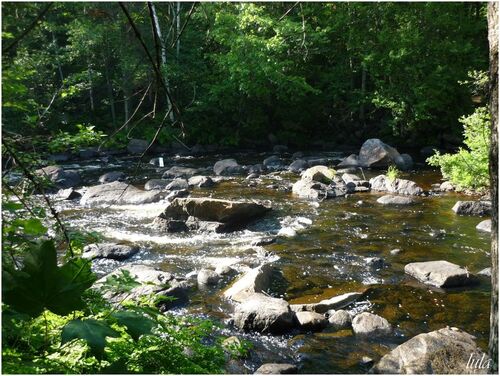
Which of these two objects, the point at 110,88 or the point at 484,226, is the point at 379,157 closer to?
the point at 484,226

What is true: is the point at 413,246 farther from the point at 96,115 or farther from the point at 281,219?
the point at 96,115

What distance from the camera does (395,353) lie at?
17.0 feet

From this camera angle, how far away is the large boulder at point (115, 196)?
12852 millimetres

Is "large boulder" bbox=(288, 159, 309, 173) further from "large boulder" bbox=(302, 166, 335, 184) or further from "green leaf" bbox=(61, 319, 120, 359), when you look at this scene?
"green leaf" bbox=(61, 319, 120, 359)

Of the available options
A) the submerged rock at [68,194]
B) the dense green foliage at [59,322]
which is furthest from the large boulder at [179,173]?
the dense green foliage at [59,322]

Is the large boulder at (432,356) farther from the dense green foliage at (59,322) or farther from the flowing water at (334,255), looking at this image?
the dense green foliage at (59,322)

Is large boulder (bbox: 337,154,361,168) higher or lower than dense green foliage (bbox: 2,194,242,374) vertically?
lower

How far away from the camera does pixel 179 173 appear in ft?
54.1

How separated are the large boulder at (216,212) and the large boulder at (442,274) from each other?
4082 mm

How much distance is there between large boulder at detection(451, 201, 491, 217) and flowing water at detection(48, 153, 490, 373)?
0.95 feet

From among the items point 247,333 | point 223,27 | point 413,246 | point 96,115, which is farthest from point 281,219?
point 96,115

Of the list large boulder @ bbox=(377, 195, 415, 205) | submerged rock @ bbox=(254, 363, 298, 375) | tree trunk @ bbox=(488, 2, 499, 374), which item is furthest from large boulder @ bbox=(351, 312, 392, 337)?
large boulder @ bbox=(377, 195, 415, 205)

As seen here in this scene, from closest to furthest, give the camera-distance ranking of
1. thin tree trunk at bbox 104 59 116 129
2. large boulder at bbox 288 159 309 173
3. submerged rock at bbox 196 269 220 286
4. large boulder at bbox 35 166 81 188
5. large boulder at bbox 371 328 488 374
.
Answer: large boulder at bbox 371 328 488 374
submerged rock at bbox 196 269 220 286
large boulder at bbox 35 166 81 188
large boulder at bbox 288 159 309 173
thin tree trunk at bbox 104 59 116 129

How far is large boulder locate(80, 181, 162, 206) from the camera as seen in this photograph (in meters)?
12.9
